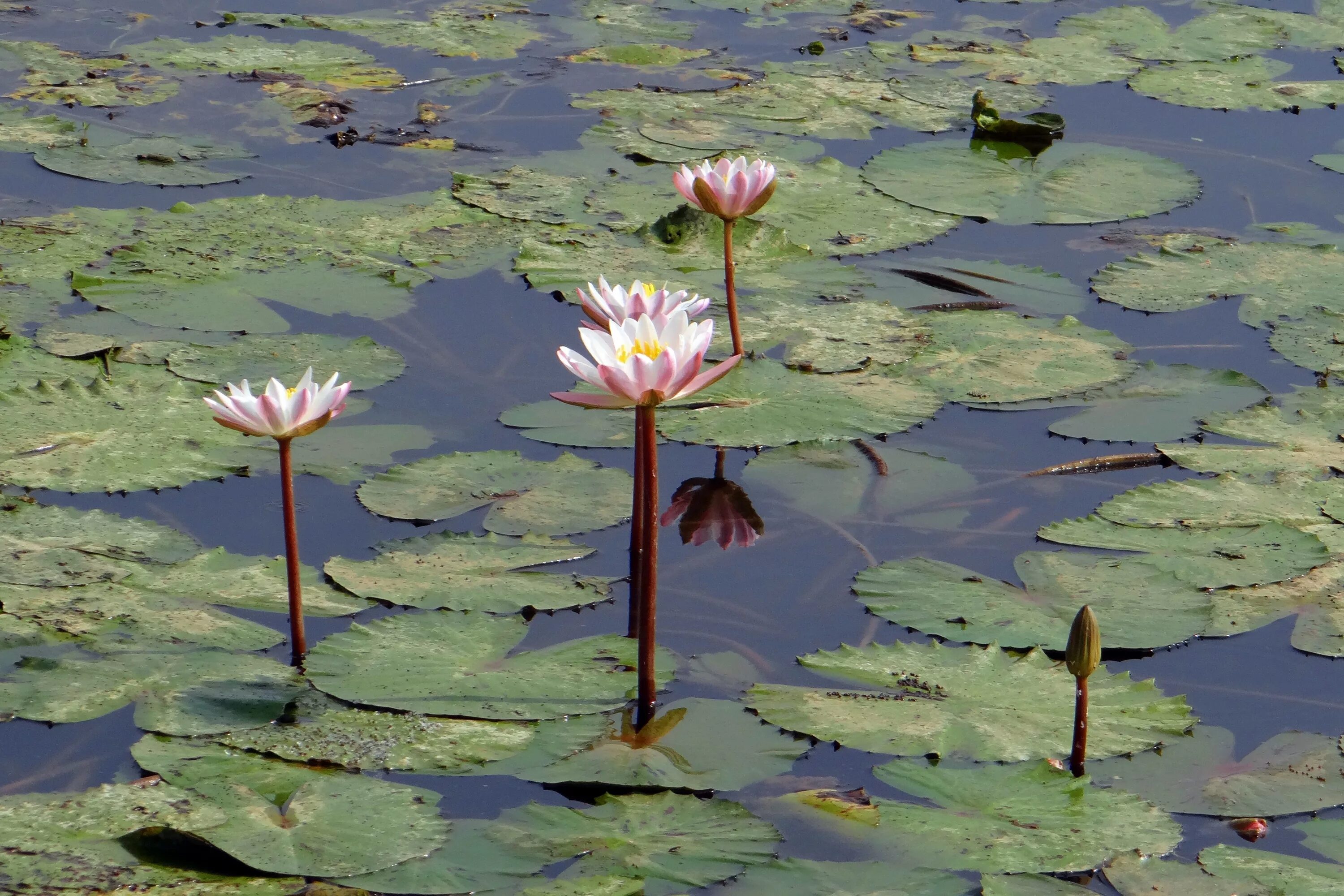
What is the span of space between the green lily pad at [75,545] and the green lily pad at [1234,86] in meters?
5.16

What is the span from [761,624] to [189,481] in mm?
1430

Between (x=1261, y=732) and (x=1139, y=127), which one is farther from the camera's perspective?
(x=1139, y=127)

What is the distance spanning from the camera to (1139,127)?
242 inches

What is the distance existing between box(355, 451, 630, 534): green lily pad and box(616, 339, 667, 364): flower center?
0.72 m

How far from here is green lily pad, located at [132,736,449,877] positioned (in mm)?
2107

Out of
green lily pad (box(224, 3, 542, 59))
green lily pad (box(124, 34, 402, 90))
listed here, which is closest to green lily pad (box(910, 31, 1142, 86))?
green lily pad (box(224, 3, 542, 59))

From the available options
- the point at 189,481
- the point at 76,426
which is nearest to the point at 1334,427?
the point at 189,481

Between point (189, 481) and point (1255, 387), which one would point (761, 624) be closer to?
point (189, 481)

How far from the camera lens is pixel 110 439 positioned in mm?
3404

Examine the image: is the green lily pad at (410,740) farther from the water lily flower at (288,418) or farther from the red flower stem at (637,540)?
the red flower stem at (637,540)

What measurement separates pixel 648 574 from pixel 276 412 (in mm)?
745

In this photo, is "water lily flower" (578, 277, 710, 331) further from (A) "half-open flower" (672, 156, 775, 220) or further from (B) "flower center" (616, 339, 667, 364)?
(A) "half-open flower" (672, 156, 775, 220)

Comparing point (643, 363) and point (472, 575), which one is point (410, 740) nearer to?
point (472, 575)

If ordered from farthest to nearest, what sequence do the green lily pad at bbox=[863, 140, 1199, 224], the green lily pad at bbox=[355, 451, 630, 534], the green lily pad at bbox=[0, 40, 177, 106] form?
the green lily pad at bbox=[0, 40, 177, 106]
the green lily pad at bbox=[863, 140, 1199, 224]
the green lily pad at bbox=[355, 451, 630, 534]
